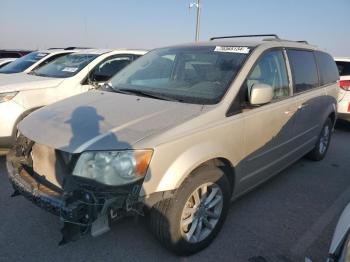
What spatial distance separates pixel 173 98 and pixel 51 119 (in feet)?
3.57

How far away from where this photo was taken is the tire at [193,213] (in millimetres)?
2441

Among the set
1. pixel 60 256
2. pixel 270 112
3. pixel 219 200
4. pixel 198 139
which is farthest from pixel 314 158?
pixel 60 256

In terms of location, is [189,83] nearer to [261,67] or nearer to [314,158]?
[261,67]

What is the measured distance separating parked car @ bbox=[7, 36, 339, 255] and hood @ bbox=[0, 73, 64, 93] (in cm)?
172

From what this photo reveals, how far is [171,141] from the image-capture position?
7.82ft

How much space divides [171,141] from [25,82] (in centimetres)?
342

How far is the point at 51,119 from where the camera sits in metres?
2.81

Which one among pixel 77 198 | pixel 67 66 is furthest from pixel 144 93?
pixel 67 66

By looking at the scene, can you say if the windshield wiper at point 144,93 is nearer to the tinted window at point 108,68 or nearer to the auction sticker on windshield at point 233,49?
the auction sticker on windshield at point 233,49

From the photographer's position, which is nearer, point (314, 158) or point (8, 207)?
point (8, 207)

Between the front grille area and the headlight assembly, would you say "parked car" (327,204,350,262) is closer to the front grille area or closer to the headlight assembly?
the front grille area

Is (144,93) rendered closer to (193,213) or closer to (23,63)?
(193,213)

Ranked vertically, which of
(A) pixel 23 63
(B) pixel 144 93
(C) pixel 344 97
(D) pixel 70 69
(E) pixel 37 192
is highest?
(B) pixel 144 93

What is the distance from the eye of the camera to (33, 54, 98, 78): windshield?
5.59m
